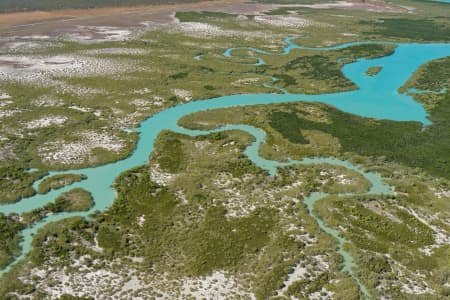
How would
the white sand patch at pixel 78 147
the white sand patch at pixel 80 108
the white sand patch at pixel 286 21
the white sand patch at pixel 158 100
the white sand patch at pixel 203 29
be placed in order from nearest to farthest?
the white sand patch at pixel 78 147 < the white sand patch at pixel 80 108 < the white sand patch at pixel 158 100 < the white sand patch at pixel 203 29 < the white sand patch at pixel 286 21

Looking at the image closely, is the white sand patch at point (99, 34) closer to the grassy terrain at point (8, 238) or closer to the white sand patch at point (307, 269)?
the grassy terrain at point (8, 238)

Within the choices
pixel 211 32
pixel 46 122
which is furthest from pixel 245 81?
pixel 211 32

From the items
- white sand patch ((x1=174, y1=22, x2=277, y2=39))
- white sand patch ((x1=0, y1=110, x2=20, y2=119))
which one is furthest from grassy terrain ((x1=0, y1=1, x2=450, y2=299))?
white sand patch ((x1=174, y1=22, x2=277, y2=39))

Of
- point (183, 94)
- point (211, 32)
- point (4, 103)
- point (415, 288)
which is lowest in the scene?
point (415, 288)

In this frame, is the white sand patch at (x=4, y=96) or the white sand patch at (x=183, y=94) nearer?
the white sand patch at (x=4, y=96)

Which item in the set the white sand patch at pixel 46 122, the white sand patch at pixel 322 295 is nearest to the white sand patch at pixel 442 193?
Result: the white sand patch at pixel 322 295

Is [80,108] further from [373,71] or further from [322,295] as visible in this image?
A: [373,71]
